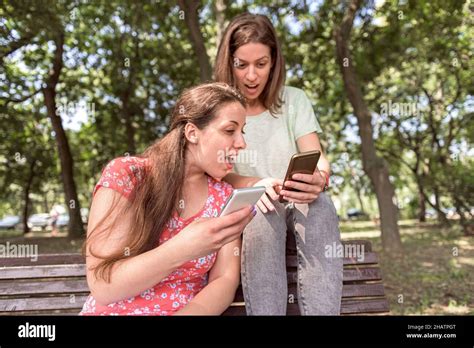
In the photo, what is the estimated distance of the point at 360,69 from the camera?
506 inches

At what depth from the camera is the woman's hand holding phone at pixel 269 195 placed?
2268 millimetres

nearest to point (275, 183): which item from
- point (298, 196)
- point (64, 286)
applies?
point (298, 196)

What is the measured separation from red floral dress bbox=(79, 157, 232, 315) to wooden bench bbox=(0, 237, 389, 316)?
1.68 ft

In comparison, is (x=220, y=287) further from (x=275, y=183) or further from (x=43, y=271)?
(x=43, y=271)

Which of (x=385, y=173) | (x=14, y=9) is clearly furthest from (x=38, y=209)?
(x=385, y=173)

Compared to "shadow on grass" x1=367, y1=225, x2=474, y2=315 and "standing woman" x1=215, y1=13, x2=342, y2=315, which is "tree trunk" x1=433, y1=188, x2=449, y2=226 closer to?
"shadow on grass" x1=367, y1=225, x2=474, y2=315

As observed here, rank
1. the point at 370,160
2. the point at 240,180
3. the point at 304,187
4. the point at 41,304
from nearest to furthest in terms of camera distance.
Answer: the point at 304,187
the point at 240,180
the point at 41,304
the point at 370,160

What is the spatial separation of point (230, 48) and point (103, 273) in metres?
1.50

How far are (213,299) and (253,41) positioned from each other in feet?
4.70

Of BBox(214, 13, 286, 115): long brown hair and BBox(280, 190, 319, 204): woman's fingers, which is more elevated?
BBox(214, 13, 286, 115): long brown hair

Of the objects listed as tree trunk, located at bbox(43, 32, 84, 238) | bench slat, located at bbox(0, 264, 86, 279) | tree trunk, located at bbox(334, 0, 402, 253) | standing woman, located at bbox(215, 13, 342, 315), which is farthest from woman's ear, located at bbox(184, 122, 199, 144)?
tree trunk, located at bbox(43, 32, 84, 238)

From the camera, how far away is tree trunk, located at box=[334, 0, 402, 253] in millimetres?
9891

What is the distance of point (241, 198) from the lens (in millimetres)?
1730
